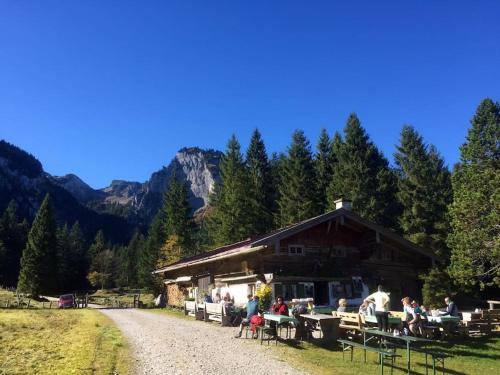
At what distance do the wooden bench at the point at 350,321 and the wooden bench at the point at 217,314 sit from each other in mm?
5235

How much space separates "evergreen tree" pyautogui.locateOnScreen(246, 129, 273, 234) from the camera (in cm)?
4450

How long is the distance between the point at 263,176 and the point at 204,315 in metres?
29.0

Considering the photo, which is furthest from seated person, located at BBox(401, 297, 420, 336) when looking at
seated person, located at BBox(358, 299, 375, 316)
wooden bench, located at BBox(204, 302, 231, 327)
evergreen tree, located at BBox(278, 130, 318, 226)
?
evergreen tree, located at BBox(278, 130, 318, 226)

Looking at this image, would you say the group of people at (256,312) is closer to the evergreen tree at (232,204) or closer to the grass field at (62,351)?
the grass field at (62,351)

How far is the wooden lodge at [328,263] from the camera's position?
2144 centimetres

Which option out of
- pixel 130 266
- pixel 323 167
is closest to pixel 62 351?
pixel 323 167

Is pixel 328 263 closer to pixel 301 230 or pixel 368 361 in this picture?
pixel 301 230

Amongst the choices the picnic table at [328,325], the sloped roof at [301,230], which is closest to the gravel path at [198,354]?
the picnic table at [328,325]

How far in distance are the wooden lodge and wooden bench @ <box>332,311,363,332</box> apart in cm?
551

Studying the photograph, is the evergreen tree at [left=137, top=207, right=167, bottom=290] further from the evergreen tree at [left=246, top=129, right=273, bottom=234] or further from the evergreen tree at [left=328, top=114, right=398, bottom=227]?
the evergreen tree at [left=328, top=114, right=398, bottom=227]

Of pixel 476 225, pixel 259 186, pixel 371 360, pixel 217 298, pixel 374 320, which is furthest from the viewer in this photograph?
pixel 259 186

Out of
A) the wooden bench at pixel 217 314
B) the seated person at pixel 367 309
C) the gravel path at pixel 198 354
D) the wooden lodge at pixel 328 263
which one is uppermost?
the wooden lodge at pixel 328 263

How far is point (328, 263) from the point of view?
2295cm

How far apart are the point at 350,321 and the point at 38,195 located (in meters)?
169
